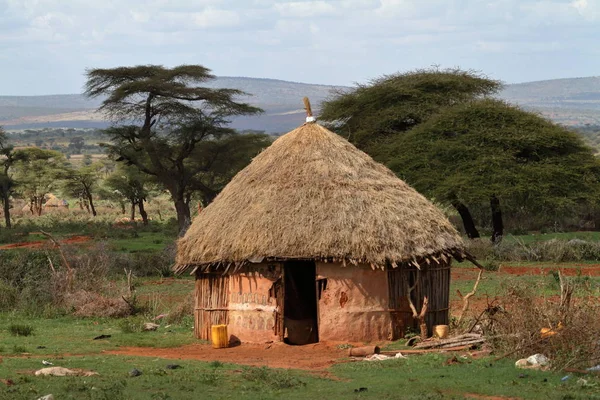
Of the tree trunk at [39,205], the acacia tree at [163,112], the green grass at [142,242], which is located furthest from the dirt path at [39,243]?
the tree trunk at [39,205]

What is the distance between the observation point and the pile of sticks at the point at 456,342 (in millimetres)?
13906

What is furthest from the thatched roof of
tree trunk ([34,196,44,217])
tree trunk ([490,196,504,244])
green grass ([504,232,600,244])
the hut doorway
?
tree trunk ([34,196,44,217])

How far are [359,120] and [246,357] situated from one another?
22442 millimetres

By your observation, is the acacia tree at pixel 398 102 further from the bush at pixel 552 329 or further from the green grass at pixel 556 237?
the bush at pixel 552 329

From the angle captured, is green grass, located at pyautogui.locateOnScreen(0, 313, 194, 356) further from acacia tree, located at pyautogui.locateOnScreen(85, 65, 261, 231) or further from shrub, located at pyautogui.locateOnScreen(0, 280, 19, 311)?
acacia tree, located at pyautogui.locateOnScreen(85, 65, 261, 231)

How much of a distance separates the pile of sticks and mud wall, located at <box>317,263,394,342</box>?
1.11 meters

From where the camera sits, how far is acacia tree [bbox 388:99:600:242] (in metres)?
30.1

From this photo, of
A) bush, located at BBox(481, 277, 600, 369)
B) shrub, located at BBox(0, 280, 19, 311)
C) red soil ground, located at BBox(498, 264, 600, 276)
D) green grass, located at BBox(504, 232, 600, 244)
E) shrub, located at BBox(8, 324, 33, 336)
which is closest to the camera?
bush, located at BBox(481, 277, 600, 369)

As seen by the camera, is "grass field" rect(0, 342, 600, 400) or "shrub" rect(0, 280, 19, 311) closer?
"grass field" rect(0, 342, 600, 400)

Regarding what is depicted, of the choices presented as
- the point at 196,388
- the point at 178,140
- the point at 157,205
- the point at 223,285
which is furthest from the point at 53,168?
the point at 196,388

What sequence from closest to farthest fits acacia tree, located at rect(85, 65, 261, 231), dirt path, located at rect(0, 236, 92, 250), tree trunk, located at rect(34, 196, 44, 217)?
dirt path, located at rect(0, 236, 92, 250), acacia tree, located at rect(85, 65, 261, 231), tree trunk, located at rect(34, 196, 44, 217)

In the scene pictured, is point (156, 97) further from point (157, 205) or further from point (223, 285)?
point (157, 205)

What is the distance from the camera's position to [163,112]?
39750 mm

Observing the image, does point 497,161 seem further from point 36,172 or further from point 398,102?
point 36,172
